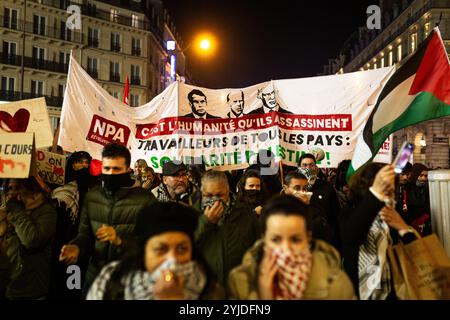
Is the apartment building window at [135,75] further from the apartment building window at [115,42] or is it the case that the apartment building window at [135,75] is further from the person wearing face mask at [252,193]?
the person wearing face mask at [252,193]

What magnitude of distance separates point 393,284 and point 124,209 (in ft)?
6.33

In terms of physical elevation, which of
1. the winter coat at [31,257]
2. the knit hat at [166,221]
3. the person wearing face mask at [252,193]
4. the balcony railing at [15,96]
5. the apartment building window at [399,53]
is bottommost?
the winter coat at [31,257]

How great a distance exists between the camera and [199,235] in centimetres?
268

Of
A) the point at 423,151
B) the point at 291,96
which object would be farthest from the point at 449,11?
the point at 291,96

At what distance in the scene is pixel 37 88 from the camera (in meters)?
41.0

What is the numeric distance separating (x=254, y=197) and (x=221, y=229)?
1250 mm

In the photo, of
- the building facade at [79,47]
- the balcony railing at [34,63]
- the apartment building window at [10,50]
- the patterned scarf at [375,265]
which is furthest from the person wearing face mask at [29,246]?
the apartment building window at [10,50]

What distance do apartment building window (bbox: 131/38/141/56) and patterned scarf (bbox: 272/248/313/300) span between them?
48797mm

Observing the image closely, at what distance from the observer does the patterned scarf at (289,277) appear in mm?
2012

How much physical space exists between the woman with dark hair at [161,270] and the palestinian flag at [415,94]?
8.12 ft

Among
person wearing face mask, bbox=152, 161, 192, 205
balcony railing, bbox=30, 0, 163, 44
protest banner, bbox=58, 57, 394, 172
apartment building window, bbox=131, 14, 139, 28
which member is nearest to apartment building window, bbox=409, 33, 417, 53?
balcony railing, bbox=30, 0, 163, 44

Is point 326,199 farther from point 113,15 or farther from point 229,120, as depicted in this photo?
point 113,15

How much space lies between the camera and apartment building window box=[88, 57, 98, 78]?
147 ft
